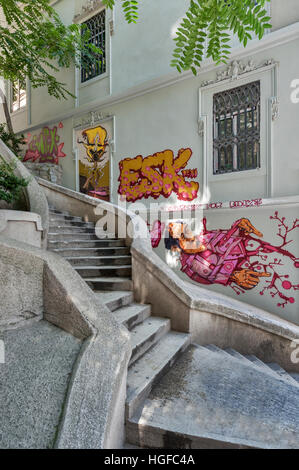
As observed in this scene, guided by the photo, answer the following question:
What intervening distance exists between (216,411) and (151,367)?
2.29 ft

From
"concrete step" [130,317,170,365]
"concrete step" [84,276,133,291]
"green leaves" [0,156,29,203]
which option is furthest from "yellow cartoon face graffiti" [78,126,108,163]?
"concrete step" [130,317,170,365]

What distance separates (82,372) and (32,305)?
74 centimetres

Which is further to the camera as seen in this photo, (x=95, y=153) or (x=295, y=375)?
(x=95, y=153)

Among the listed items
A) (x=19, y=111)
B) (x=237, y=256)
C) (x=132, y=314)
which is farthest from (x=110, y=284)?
(x=19, y=111)

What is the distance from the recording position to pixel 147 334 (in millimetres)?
3016

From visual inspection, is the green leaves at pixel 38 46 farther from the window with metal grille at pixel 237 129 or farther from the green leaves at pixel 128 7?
the green leaves at pixel 128 7

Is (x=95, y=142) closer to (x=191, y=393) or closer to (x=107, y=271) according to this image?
(x=107, y=271)

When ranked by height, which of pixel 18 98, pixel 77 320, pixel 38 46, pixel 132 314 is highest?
pixel 18 98

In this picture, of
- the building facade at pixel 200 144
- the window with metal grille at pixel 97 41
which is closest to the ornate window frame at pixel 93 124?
the building facade at pixel 200 144

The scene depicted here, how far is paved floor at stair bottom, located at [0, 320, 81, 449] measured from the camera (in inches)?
58.2

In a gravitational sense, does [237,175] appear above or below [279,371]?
above

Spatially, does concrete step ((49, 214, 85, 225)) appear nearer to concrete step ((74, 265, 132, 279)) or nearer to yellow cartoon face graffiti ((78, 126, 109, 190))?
concrete step ((74, 265, 132, 279))

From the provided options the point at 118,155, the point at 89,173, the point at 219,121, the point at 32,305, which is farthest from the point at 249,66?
the point at 32,305

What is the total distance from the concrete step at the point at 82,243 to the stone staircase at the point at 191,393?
1.10 m
